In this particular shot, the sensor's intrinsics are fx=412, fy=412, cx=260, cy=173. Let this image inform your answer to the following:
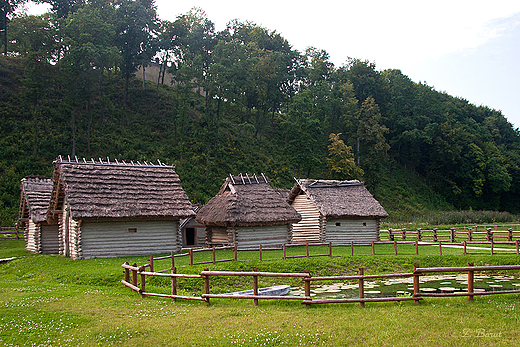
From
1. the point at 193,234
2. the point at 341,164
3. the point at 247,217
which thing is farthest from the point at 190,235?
the point at 341,164

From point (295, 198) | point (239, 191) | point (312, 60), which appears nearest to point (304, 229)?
point (295, 198)

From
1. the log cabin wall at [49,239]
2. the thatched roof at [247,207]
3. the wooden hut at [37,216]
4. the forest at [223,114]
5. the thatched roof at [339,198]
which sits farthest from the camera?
the forest at [223,114]

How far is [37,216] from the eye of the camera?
25.4m

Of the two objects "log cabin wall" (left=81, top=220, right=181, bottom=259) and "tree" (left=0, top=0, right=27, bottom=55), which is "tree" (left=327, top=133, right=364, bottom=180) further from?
"tree" (left=0, top=0, right=27, bottom=55)

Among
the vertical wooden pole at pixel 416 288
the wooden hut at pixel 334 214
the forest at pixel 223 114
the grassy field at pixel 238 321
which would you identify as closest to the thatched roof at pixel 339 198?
the wooden hut at pixel 334 214

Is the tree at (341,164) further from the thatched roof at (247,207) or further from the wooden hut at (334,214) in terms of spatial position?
the thatched roof at (247,207)

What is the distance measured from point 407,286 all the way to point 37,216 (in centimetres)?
2178

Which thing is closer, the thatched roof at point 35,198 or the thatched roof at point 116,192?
the thatched roof at point 116,192

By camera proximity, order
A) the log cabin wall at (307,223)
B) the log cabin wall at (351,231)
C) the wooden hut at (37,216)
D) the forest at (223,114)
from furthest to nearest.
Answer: the forest at (223,114) < the log cabin wall at (307,223) < the log cabin wall at (351,231) < the wooden hut at (37,216)

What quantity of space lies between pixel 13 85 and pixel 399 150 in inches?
2201

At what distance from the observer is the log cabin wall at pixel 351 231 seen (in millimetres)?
28125

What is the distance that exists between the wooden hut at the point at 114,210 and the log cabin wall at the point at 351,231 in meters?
10.4

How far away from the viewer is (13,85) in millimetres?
45500

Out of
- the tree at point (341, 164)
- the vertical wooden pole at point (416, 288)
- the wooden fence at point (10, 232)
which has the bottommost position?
the wooden fence at point (10, 232)
